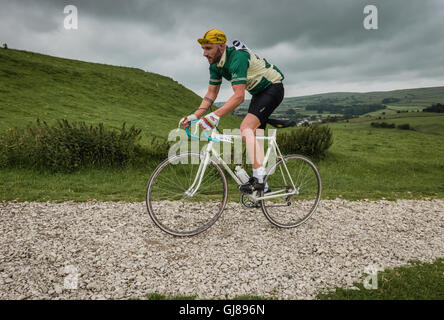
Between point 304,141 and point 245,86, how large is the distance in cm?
830

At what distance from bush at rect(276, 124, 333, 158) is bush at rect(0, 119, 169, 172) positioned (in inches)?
256

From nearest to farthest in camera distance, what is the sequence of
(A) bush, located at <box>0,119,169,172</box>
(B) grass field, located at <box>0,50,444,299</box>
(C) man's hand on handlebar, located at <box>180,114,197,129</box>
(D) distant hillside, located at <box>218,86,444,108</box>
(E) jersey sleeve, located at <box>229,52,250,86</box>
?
1. (B) grass field, located at <box>0,50,444,299</box>
2. (E) jersey sleeve, located at <box>229,52,250,86</box>
3. (C) man's hand on handlebar, located at <box>180,114,197,129</box>
4. (A) bush, located at <box>0,119,169,172</box>
5. (D) distant hillside, located at <box>218,86,444,108</box>

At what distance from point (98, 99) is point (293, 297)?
2667cm

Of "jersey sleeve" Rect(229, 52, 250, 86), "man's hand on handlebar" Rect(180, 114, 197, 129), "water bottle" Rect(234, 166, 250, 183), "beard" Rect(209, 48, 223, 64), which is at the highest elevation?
"beard" Rect(209, 48, 223, 64)

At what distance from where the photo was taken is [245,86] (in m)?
4.76

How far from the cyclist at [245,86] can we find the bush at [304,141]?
23.7 ft

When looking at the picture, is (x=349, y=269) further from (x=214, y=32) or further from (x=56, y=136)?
(x=56, y=136)

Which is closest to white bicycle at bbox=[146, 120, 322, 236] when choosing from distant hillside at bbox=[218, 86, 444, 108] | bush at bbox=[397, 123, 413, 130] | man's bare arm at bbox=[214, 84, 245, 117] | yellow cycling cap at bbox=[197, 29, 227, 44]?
man's bare arm at bbox=[214, 84, 245, 117]

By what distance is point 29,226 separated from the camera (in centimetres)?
528

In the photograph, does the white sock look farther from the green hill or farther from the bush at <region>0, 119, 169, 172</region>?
the green hill

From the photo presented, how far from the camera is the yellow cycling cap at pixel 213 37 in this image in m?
4.50

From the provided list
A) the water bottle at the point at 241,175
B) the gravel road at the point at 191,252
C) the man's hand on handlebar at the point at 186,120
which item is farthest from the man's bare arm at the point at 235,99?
the gravel road at the point at 191,252

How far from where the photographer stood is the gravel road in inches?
143
